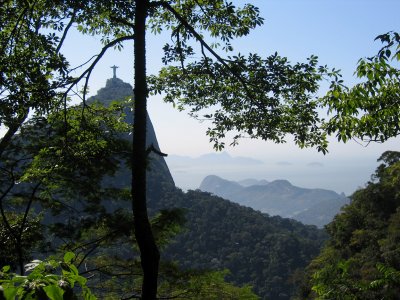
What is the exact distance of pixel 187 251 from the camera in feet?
204

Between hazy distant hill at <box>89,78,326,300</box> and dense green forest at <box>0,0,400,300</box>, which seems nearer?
dense green forest at <box>0,0,400,300</box>

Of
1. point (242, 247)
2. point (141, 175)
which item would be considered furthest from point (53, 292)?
point (242, 247)

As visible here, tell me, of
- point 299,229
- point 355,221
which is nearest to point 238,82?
point 355,221

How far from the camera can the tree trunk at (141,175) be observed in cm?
496

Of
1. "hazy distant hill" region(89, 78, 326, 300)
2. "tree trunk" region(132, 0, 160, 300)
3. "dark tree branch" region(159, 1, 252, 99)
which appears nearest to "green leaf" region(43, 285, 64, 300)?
"tree trunk" region(132, 0, 160, 300)

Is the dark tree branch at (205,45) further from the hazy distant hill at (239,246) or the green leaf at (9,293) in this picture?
the hazy distant hill at (239,246)

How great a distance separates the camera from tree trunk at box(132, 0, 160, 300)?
16.3 feet

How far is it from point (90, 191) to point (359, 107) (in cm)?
755

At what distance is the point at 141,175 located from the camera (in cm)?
513

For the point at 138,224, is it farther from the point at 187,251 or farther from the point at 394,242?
the point at 187,251

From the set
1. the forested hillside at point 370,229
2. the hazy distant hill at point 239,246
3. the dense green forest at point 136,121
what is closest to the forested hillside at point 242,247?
the hazy distant hill at point 239,246

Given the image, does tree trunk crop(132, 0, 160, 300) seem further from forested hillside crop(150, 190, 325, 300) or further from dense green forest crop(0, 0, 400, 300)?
forested hillside crop(150, 190, 325, 300)

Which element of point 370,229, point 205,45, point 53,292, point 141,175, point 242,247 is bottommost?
point 242,247

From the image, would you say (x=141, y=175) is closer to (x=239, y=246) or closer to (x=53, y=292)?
(x=53, y=292)
